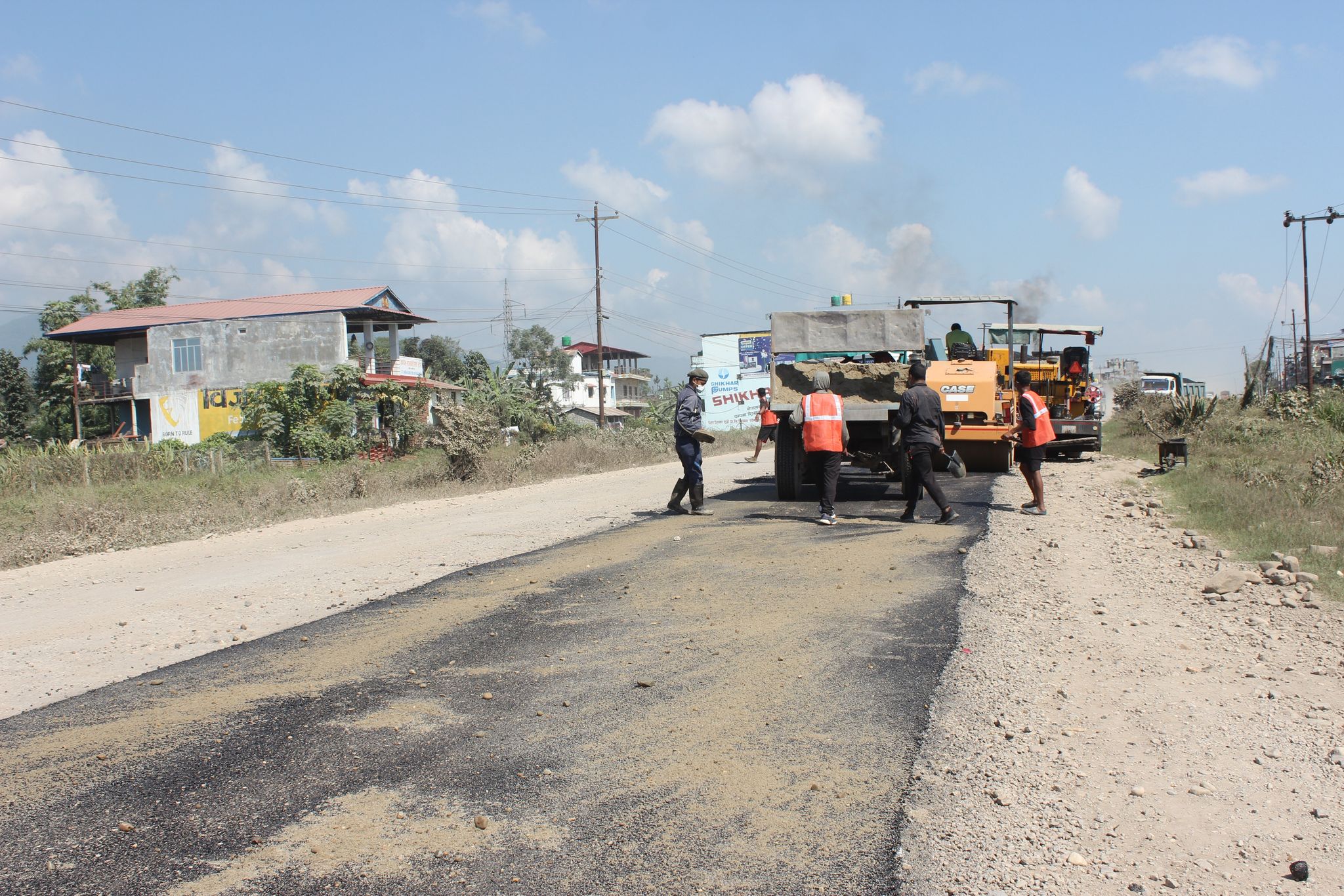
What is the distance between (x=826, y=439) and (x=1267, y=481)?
23.9 feet

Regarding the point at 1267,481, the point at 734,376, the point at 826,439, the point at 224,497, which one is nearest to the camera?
the point at 826,439

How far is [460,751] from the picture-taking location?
14.6 ft

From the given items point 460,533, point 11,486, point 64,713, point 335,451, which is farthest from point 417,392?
point 64,713

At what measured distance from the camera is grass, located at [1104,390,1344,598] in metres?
9.88

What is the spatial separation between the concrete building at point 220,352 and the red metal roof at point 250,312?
0.07m

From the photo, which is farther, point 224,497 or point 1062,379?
point 1062,379

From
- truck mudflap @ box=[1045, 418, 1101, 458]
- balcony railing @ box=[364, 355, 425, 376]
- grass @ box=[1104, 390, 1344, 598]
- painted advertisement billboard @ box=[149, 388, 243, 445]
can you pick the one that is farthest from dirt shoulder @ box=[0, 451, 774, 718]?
painted advertisement billboard @ box=[149, 388, 243, 445]

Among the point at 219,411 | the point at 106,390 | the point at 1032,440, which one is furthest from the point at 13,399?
the point at 1032,440

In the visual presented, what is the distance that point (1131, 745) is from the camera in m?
4.61

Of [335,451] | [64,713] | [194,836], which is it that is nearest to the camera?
[194,836]

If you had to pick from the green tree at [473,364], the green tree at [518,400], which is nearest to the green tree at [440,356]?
the green tree at [473,364]

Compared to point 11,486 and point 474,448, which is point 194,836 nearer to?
point 474,448

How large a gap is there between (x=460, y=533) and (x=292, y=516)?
3.75m

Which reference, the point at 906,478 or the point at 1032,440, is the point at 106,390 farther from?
the point at 1032,440
